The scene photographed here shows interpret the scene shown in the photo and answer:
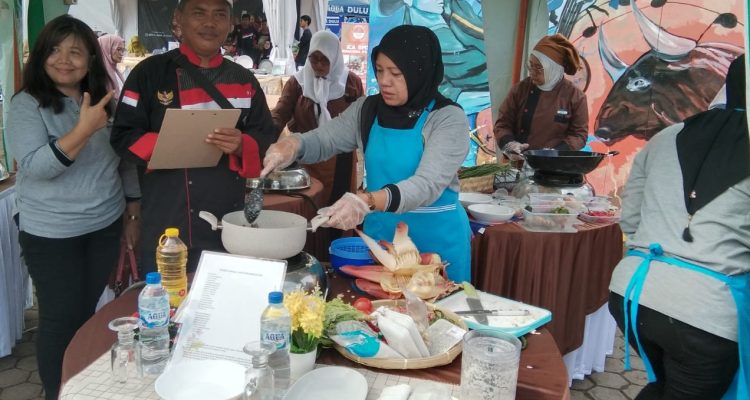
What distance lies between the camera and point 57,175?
85.8 inches

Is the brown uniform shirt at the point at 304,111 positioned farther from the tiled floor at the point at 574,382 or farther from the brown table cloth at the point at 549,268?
the tiled floor at the point at 574,382

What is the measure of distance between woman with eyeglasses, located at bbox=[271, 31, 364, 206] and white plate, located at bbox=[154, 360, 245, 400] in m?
3.21

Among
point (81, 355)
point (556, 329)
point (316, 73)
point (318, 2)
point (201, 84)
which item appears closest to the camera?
point (81, 355)

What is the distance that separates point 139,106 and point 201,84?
10.8 inches

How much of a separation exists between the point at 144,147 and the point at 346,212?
39.6 inches

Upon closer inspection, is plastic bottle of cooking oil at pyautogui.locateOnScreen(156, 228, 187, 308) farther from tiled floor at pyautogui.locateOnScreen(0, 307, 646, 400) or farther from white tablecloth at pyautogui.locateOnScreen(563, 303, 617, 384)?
white tablecloth at pyautogui.locateOnScreen(563, 303, 617, 384)

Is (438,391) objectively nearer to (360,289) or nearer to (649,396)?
(360,289)

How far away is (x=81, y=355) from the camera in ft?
4.36

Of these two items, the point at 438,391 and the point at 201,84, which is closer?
the point at 438,391

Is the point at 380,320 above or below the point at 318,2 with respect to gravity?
below

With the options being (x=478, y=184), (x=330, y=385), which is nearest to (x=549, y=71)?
(x=478, y=184)

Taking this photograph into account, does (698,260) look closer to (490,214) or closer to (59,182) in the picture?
(490,214)

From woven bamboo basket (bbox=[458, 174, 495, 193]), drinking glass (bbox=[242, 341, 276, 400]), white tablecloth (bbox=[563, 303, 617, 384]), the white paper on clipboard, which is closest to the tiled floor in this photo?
white tablecloth (bbox=[563, 303, 617, 384])

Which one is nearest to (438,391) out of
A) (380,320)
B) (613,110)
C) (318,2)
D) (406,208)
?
(380,320)
